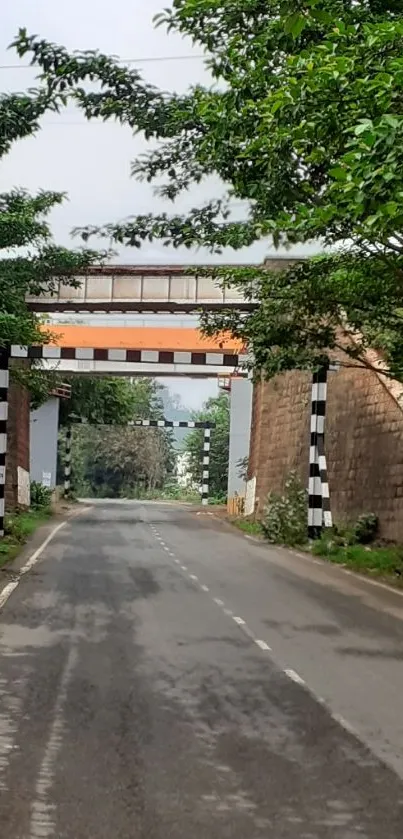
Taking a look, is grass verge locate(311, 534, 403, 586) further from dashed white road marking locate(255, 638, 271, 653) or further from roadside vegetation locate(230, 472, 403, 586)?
dashed white road marking locate(255, 638, 271, 653)

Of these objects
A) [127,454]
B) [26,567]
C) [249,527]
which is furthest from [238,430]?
[127,454]

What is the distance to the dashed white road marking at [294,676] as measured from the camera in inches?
326

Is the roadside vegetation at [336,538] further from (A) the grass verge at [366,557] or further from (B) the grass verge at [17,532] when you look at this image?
(B) the grass verge at [17,532]

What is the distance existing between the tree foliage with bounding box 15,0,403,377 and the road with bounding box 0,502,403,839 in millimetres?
3857

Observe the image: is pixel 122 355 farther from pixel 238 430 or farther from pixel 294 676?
pixel 238 430

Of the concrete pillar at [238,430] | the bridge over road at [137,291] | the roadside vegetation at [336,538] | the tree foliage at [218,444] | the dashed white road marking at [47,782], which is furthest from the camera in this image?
the tree foliage at [218,444]

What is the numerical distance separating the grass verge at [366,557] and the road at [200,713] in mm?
2805

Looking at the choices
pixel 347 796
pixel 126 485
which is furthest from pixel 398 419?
pixel 126 485

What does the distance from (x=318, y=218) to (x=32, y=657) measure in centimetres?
516

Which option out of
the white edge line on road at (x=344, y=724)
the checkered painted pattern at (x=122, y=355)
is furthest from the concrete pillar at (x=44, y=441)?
the white edge line on road at (x=344, y=724)

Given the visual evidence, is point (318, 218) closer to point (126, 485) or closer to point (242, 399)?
point (242, 399)

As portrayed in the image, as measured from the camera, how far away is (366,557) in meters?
19.9

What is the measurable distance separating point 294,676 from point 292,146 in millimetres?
5845

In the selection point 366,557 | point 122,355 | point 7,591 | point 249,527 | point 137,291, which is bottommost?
point 249,527
